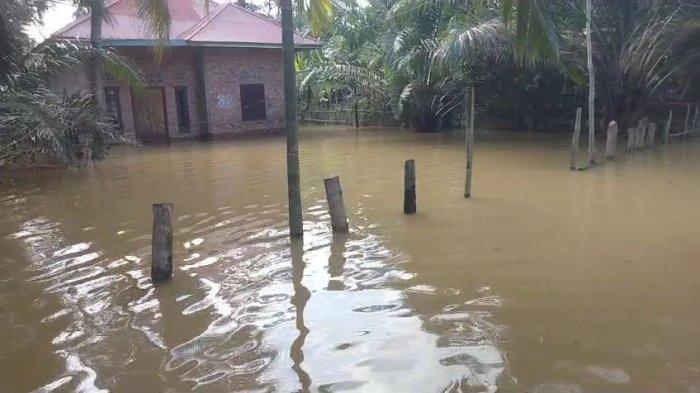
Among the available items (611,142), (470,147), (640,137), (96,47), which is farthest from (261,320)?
(640,137)

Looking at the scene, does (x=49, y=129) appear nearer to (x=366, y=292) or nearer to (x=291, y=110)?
(x=291, y=110)

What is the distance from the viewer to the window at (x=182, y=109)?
66.4 ft

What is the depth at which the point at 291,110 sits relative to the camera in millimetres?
6336

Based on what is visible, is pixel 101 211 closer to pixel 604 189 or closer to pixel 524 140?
pixel 604 189

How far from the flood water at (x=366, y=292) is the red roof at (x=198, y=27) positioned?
9.54 meters

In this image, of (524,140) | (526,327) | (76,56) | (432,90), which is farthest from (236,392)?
(432,90)

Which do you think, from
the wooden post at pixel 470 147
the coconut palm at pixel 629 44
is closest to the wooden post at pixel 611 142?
the coconut palm at pixel 629 44

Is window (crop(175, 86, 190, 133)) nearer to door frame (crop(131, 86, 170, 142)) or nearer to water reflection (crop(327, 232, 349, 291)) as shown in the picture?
door frame (crop(131, 86, 170, 142))

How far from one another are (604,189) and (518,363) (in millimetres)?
6497

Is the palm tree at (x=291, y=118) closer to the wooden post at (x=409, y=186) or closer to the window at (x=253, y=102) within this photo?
the wooden post at (x=409, y=186)

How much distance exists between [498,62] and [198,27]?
32.2ft

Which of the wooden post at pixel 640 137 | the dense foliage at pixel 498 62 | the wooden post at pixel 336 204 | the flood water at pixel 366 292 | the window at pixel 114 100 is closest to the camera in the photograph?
the flood water at pixel 366 292

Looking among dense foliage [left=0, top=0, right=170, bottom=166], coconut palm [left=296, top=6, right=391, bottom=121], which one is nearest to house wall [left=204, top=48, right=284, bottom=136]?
coconut palm [left=296, top=6, right=391, bottom=121]

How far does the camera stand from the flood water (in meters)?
3.70
